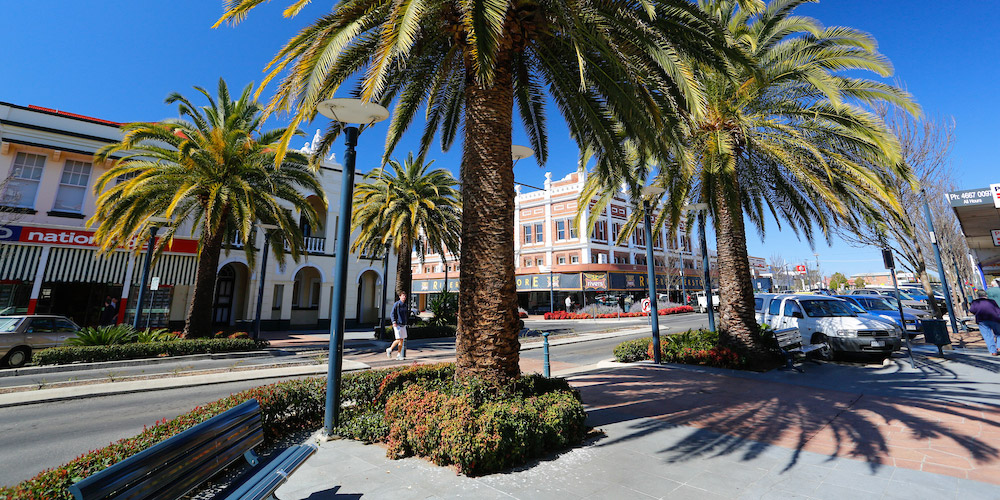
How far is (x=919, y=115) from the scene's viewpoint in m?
7.97

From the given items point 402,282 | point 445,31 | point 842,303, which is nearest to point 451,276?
point 402,282

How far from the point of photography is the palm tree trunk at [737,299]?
9991 millimetres

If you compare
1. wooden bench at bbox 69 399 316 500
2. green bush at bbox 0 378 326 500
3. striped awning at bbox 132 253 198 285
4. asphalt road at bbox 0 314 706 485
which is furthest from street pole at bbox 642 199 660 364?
striped awning at bbox 132 253 198 285

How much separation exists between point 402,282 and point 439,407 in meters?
16.7

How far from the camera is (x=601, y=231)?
143 ft

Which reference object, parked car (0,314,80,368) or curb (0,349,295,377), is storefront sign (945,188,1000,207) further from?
parked car (0,314,80,368)

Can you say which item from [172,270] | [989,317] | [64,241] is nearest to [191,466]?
[989,317]

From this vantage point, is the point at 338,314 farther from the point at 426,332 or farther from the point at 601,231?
the point at 601,231

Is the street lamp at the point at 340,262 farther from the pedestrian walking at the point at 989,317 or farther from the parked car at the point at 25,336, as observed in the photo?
the pedestrian walking at the point at 989,317

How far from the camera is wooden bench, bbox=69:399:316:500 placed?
226 centimetres

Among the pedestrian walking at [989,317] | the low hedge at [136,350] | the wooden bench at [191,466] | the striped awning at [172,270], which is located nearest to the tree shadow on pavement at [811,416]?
the pedestrian walking at [989,317]

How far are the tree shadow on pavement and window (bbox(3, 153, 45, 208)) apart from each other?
25.7 metres

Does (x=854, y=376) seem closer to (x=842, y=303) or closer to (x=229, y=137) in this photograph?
(x=842, y=303)

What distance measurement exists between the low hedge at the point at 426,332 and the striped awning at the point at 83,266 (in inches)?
498
